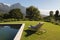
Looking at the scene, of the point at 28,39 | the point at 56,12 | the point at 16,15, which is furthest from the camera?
the point at 56,12

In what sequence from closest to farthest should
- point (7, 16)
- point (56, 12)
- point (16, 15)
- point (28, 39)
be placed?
1. point (28, 39)
2. point (7, 16)
3. point (16, 15)
4. point (56, 12)

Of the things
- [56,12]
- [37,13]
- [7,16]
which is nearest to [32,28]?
[7,16]

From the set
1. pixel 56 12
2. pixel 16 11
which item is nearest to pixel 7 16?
pixel 16 11

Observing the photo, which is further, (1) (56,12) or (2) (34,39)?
(1) (56,12)

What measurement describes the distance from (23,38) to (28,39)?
0.40 m

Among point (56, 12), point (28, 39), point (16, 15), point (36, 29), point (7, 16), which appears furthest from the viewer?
point (56, 12)

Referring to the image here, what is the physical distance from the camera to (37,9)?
41.0 meters

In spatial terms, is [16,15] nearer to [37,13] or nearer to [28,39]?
[37,13]

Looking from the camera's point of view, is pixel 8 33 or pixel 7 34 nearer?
pixel 7 34

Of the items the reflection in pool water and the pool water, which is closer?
the reflection in pool water

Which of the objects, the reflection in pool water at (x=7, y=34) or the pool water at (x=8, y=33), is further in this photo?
the pool water at (x=8, y=33)

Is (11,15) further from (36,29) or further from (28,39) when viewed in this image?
(28,39)

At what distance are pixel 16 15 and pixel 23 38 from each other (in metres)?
30.8

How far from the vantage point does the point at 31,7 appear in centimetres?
4069
